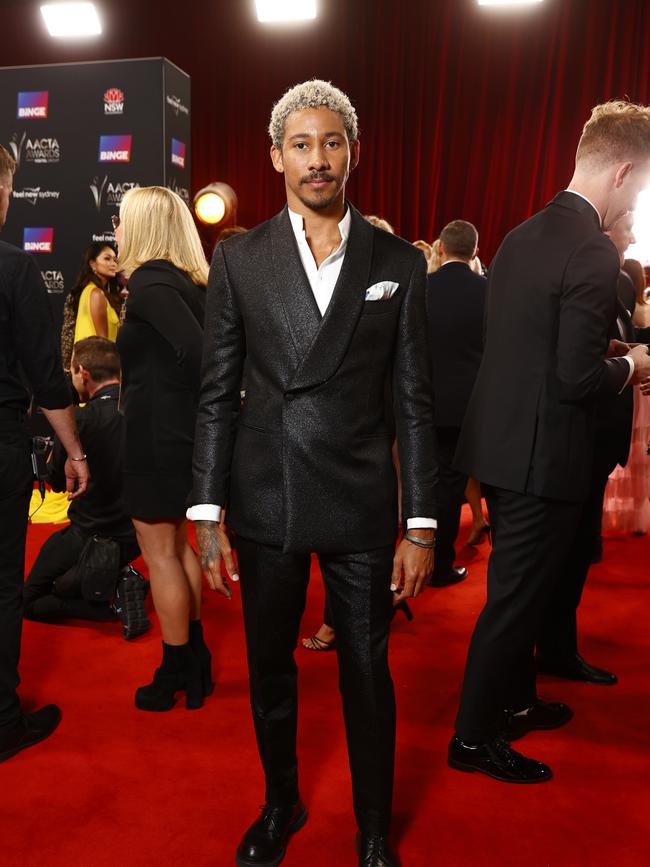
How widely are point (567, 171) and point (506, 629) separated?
6320 mm

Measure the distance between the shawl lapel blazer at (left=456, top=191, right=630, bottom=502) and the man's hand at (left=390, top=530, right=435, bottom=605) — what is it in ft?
1.70

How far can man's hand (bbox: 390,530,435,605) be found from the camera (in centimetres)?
165

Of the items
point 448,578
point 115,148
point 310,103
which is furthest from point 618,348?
point 115,148

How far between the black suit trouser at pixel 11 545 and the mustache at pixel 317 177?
1.15 m

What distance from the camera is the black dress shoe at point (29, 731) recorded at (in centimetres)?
232

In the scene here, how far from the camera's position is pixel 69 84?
610 centimetres

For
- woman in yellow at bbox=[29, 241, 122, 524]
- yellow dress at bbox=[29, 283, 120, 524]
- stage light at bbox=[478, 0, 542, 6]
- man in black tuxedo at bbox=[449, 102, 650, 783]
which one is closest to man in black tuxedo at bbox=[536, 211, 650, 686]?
man in black tuxedo at bbox=[449, 102, 650, 783]

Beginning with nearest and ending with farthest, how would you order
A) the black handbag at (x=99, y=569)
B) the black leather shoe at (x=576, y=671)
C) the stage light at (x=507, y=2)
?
1. the black leather shoe at (x=576, y=671)
2. the black handbag at (x=99, y=569)
3. the stage light at (x=507, y=2)

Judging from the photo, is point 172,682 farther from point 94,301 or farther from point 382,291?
point 94,301

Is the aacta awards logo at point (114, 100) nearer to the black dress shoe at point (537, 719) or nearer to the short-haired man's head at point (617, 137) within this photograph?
the short-haired man's head at point (617, 137)

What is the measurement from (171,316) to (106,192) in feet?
13.7

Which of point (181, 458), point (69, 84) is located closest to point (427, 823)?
point (181, 458)

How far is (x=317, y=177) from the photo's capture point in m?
1.57

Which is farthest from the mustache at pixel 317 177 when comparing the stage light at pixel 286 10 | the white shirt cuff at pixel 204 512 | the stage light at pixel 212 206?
the stage light at pixel 286 10
